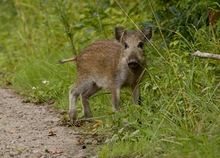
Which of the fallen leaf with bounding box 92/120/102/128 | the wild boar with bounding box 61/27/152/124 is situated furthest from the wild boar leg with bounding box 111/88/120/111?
the fallen leaf with bounding box 92/120/102/128

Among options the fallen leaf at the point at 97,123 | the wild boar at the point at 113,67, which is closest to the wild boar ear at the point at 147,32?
the wild boar at the point at 113,67

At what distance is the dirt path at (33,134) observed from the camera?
21.7ft

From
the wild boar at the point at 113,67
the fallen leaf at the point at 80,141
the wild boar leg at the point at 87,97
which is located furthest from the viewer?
the wild boar leg at the point at 87,97

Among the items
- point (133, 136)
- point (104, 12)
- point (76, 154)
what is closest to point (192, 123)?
point (133, 136)

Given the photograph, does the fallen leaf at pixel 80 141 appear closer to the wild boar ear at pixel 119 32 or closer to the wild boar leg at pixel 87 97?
the wild boar leg at pixel 87 97

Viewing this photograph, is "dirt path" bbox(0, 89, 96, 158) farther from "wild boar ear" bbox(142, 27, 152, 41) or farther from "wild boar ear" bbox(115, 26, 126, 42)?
"wild boar ear" bbox(142, 27, 152, 41)

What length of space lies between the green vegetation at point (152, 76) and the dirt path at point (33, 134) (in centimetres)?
34

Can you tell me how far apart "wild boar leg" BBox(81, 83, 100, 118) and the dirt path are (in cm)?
39

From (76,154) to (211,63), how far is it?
213 cm

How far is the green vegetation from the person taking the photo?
593cm

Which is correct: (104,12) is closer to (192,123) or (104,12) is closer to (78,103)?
(78,103)

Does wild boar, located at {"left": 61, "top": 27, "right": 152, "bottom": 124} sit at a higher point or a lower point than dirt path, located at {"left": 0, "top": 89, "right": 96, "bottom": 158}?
higher

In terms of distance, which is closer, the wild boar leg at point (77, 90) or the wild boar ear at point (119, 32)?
the wild boar ear at point (119, 32)

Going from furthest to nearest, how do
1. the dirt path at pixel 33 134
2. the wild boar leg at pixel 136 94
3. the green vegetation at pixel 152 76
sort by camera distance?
the wild boar leg at pixel 136 94
the dirt path at pixel 33 134
the green vegetation at pixel 152 76
